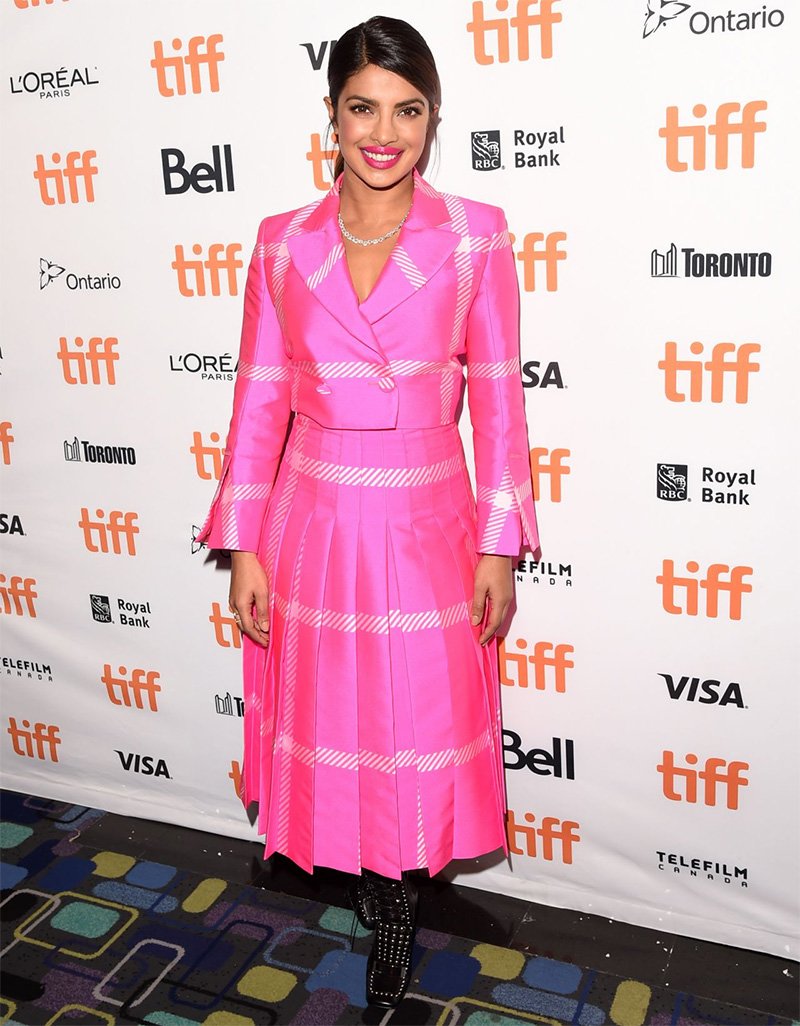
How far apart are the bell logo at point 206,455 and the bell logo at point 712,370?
0.98m

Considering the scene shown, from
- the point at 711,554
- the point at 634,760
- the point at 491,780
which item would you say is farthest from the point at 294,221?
the point at 634,760

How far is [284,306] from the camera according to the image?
184 centimetres

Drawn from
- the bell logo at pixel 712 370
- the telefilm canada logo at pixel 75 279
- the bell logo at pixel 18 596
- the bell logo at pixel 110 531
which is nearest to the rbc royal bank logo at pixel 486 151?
the bell logo at pixel 712 370

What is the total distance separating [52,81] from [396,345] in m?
1.06

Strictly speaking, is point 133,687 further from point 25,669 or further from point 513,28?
point 513,28

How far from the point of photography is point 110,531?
2521 mm

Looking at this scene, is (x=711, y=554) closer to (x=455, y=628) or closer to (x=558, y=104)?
(x=455, y=628)

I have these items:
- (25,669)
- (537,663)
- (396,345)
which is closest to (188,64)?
(396,345)

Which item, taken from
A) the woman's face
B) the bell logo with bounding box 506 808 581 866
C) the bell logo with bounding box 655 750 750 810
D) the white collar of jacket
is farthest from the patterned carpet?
the woman's face

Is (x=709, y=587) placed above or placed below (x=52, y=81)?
below

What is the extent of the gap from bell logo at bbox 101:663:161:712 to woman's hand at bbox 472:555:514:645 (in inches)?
40.3

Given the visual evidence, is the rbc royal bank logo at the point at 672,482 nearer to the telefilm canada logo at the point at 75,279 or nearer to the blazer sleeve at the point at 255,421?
the blazer sleeve at the point at 255,421

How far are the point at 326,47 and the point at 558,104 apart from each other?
1.49 ft

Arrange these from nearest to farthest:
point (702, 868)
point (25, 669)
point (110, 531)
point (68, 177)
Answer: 1. point (702, 868)
2. point (68, 177)
3. point (110, 531)
4. point (25, 669)
